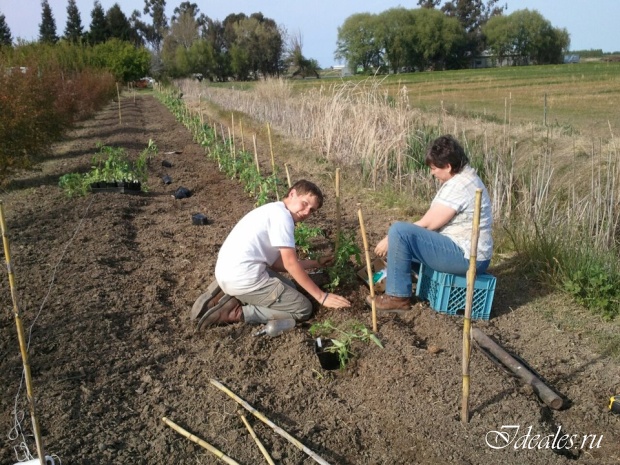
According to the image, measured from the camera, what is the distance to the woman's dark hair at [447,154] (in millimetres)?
3367

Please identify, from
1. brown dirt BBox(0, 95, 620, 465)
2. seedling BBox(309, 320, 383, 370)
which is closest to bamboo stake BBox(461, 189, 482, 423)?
brown dirt BBox(0, 95, 620, 465)

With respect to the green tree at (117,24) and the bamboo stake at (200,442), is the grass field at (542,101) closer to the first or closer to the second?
the bamboo stake at (200,442)

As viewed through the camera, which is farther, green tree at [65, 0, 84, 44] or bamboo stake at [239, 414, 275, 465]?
green tree at [65, 0, 84, 44]

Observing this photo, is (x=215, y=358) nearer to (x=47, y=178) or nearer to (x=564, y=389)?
(x=564, y=389)

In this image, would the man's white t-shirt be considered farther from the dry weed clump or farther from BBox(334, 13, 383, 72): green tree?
BBox(334, 13, 383, 72): green tree

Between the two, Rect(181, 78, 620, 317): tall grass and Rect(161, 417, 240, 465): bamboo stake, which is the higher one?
Rect(181, 78, 620, 317): tall grass

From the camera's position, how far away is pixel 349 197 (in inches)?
265

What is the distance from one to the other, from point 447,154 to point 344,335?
1.26m

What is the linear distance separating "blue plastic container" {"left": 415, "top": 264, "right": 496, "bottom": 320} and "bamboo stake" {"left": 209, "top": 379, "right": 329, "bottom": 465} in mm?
1515

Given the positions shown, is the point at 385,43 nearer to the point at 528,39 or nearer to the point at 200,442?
the point at 528,39

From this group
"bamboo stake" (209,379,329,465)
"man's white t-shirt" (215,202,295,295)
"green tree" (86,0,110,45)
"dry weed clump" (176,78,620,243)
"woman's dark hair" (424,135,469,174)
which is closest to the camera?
"bamboo stake" (209,379,329,465)

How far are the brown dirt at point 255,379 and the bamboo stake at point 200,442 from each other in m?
0.04

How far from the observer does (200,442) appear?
7.64 feet

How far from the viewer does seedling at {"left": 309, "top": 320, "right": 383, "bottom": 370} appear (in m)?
3.00
